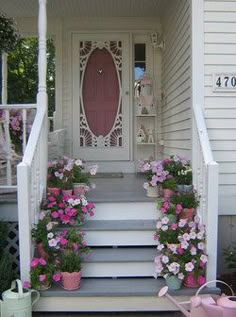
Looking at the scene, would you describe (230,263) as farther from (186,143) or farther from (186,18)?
(186,18)

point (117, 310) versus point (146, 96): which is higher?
point (146, 96)

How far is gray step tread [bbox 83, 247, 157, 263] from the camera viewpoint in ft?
12.4

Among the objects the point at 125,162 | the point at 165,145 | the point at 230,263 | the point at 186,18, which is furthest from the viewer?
the point at 125,162

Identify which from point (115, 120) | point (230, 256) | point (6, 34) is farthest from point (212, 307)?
point (115, 120)

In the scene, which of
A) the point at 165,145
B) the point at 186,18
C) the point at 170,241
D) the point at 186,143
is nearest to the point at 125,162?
the point at 165,145

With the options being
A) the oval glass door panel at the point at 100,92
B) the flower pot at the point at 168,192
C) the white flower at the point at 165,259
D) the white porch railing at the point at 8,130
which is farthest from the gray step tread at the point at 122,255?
the oval glass door panel at the point at 100,92

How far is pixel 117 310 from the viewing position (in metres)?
3.58

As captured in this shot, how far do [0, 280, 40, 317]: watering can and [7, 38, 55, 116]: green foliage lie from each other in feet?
24.2

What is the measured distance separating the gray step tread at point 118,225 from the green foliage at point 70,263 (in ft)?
1.34

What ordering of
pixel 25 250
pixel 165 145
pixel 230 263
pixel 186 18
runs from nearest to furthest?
pixel 25 250 → pixel 230 263 → pixel 186 18 → pixel 165 145

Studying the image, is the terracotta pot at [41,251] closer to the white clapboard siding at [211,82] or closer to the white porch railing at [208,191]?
the white porch railing at [208,191]

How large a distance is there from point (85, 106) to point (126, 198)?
8.91 ft

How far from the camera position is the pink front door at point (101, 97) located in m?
6.62

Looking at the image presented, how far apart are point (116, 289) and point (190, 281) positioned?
563 mm
